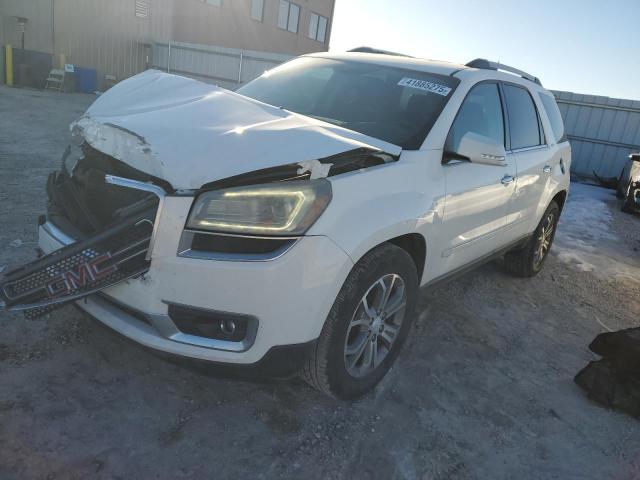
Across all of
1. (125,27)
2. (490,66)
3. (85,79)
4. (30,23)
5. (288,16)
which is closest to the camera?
(490,66)

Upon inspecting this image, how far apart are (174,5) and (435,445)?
24374mm

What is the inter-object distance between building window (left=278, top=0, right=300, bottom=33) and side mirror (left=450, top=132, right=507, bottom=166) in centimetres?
2843

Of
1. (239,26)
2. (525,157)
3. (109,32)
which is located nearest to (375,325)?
(525,157)

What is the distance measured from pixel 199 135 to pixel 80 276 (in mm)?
752

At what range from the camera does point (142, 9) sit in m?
21.0

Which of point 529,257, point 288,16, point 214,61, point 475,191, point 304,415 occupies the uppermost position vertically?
point 288,16

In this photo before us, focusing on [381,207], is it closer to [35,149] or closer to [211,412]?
[211,412]

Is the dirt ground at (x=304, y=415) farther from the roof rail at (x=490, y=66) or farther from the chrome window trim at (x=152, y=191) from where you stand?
the roof rail at (x=490, y=66)

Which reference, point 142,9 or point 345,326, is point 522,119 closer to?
point 345,326

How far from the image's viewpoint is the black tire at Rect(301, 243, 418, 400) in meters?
2.21

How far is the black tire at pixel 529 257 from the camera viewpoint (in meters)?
4.64

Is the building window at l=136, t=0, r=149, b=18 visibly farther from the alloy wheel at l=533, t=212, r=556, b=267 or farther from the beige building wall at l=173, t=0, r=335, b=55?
the alloy wheel at l=533, t=212, r=556, b=267

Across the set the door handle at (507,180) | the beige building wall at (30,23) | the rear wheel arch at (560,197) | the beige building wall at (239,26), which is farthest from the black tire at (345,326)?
the beige building wall at (239,26)

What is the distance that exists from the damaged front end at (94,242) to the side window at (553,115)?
374 centimetres
